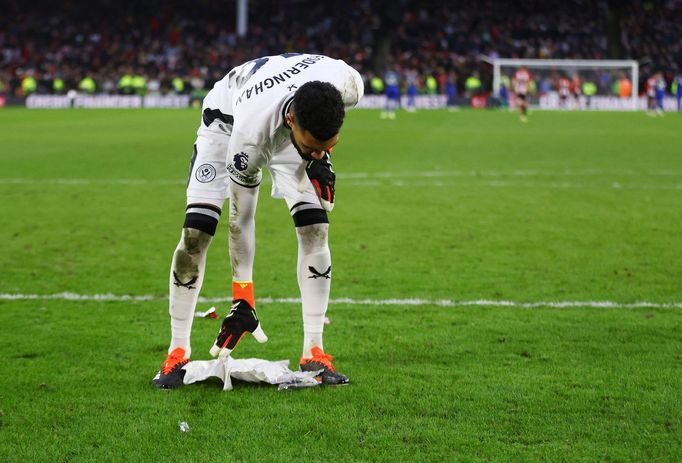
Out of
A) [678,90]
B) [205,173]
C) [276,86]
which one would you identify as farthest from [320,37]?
[276,86]

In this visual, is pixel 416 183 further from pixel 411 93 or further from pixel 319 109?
pixel 411 93

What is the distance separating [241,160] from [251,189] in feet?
1.74

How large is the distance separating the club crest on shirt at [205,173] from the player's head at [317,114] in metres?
1.03

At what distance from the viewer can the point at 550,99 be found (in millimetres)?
46906

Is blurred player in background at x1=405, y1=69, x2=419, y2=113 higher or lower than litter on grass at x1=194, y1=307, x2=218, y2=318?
higher

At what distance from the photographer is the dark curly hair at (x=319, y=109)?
4.50m

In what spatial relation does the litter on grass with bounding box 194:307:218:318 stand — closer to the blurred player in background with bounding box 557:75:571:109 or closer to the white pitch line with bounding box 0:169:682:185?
the white pitch line with bounding box 0:169:682:185

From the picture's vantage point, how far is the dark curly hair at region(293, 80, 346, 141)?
4.50 metres

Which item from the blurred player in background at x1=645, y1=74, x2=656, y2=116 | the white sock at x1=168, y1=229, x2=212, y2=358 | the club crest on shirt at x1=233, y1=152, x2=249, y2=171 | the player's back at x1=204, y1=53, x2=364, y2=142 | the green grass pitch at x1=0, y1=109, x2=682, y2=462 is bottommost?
the green grass pitch at x1=0, y1=109, x2=682, y2=462

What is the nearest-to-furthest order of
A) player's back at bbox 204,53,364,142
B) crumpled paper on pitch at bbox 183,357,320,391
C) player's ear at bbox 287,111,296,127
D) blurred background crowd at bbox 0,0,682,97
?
player's ear at bbox 287,111,296,127
player's back at bbox 204,53,364,142
crumpled paper on pitch at bbox 183,357,320,391
blurred background crowd at bbox 0,0,682,97

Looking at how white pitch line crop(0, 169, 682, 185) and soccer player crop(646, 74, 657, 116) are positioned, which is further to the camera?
soccer player crop(646, 74, 657, 116)

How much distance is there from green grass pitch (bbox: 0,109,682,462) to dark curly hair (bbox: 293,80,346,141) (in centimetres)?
134

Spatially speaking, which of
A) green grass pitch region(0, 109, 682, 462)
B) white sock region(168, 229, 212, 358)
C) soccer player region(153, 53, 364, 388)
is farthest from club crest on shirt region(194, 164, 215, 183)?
green grass pitch region(0, 109, 682, 462)

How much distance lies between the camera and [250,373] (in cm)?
516
